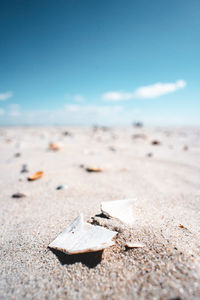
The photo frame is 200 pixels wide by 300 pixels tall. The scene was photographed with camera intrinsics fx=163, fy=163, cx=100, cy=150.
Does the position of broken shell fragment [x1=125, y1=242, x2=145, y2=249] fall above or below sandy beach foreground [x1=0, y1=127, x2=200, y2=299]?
above

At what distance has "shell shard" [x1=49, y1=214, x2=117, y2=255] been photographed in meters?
0.85

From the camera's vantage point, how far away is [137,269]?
807mm

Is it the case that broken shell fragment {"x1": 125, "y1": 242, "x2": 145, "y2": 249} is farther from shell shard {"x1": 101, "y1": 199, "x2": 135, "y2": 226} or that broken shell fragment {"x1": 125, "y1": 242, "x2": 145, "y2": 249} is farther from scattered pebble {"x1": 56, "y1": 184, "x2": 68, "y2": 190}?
scattered pebble {"x1": 56, "y1": 184, "x2": 68, "y2": 190}

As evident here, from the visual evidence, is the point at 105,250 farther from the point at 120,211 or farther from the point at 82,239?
the point at 120,211

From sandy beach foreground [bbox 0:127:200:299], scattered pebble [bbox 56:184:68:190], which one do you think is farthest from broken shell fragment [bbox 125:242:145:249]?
scattered pebble [bbox 56:184:68:190]

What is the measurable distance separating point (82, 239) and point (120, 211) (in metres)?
0.38

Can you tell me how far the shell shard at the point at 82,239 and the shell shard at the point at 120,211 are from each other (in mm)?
190

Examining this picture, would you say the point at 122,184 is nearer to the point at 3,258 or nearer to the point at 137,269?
the point at 137,269

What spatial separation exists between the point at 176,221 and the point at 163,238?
292 mm

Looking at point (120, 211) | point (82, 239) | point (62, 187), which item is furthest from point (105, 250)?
point (62, 187)

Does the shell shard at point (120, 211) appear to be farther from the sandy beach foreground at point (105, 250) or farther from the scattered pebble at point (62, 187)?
the scattered pebble at point (62, 187)

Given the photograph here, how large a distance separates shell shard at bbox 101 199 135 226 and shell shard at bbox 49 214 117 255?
0.62 ft

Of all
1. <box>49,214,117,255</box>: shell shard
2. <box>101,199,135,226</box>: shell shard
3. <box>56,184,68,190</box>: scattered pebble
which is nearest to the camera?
<box>49,214,117,255</box>: shell shard

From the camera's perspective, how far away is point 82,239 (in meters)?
0.93
